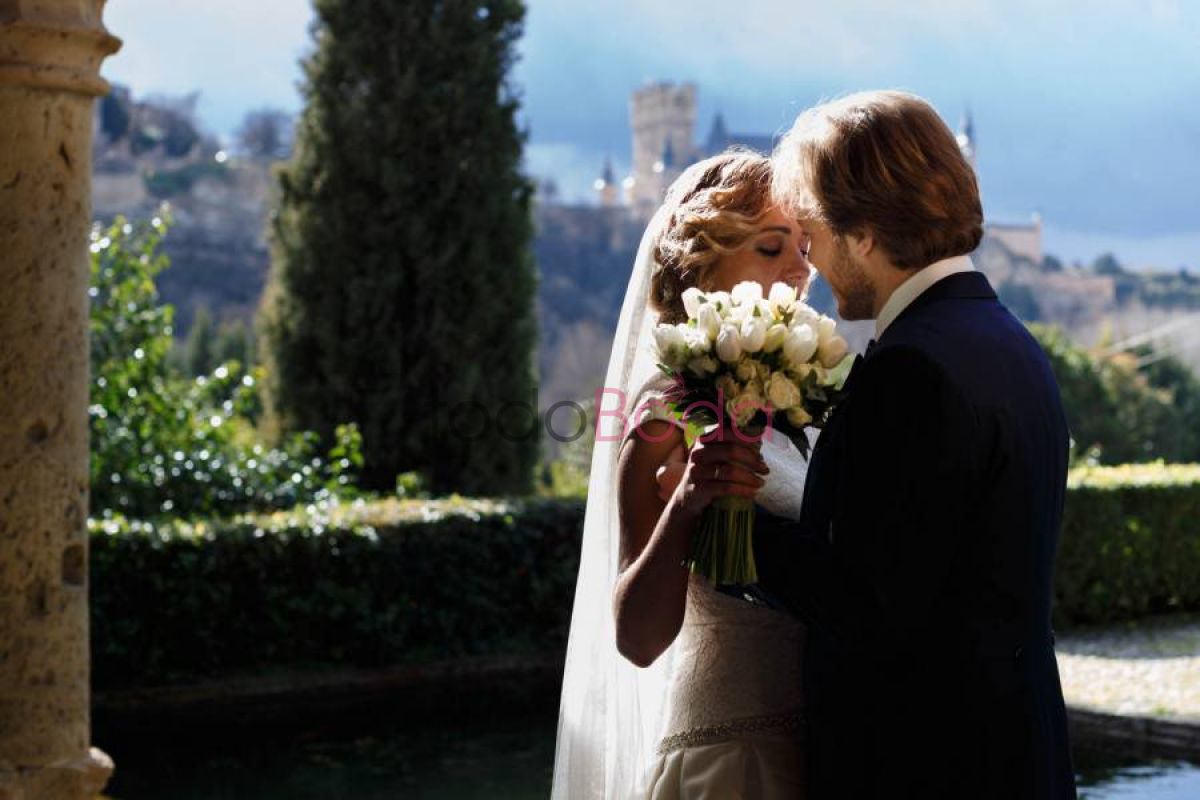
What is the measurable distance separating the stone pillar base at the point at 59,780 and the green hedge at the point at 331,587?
3493 millimetres

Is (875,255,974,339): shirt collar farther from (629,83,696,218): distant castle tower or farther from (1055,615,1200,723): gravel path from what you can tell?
(629,83,696,218): distant castle tower

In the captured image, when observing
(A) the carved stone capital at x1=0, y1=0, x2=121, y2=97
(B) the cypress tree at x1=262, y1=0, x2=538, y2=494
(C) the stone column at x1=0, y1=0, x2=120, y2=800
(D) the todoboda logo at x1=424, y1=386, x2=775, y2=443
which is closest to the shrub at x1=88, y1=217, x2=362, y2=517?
(B) the cypress tree at x1=262, y1=0, x2=538, y2=494

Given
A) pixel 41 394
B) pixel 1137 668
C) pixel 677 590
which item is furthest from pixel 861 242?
pixel 1137 668

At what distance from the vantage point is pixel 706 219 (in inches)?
89.4

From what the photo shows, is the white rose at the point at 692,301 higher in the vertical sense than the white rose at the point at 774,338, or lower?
higher

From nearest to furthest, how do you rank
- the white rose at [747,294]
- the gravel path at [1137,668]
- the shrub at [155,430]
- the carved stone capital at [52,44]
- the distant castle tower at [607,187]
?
the white rose at [747,294] < the carved stone capital at [52,44] < the gravel path at [1137,668] < the shrub at [155,430] < the distant castle tower at [607,187]

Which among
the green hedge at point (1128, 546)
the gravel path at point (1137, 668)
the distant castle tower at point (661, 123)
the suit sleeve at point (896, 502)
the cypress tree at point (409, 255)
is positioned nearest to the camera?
the suit sleeve at point (896, 502)

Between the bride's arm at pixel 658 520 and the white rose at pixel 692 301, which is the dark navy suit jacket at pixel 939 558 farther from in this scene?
the white rose at pixel 692 301

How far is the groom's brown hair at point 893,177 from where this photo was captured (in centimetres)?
181

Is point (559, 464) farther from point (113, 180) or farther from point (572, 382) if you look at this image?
point (113, 180)

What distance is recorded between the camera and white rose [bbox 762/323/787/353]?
1.91 meters

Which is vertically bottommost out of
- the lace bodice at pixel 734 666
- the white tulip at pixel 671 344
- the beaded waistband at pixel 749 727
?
the beaded waistband at pixel 749 727

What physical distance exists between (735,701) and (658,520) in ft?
1.02

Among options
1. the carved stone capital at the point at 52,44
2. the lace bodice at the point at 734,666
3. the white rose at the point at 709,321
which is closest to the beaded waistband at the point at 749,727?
the lace bodice at the point at 734,666
